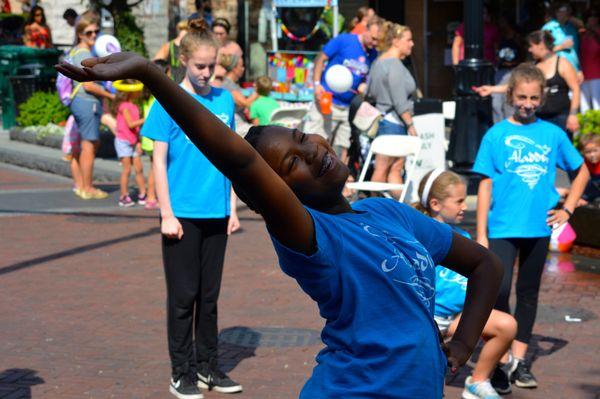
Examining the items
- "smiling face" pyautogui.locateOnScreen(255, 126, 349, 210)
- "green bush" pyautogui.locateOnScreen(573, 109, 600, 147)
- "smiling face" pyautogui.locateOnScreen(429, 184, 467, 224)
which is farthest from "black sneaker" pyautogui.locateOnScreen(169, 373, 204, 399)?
"green bush" pyautogui.locateOnScreen(573, 109, 600, 147)

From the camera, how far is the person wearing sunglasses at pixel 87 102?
12117 millimetres

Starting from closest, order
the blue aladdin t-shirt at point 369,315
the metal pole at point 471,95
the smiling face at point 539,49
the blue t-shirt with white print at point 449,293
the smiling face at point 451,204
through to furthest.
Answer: the blue aladdin t-shirt at point 369,315
the blue t-shirt with white print at point 449,293
the smiling face at point 451,204
the smiling face at point 539,49
the metal pole at point 471,95

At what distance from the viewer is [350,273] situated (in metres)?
2.85

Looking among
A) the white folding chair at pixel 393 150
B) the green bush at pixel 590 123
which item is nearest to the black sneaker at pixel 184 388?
the white folding chair at pixel 393 150

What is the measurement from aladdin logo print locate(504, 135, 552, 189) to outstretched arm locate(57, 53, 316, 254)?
12.0ft

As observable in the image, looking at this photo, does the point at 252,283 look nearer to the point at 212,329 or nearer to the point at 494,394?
the point at 212,329

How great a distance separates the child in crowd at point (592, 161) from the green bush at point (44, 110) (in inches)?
415

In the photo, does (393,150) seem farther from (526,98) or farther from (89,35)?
(526,98)

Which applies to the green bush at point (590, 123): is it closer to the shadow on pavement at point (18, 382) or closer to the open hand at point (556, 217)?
the open hand at point (556, 217)

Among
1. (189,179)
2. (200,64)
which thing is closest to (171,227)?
(189,179)

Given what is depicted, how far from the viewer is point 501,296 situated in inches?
242

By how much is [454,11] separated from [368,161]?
8.62m

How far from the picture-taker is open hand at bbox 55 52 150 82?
243 centimetres

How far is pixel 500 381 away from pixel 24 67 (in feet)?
46.7
